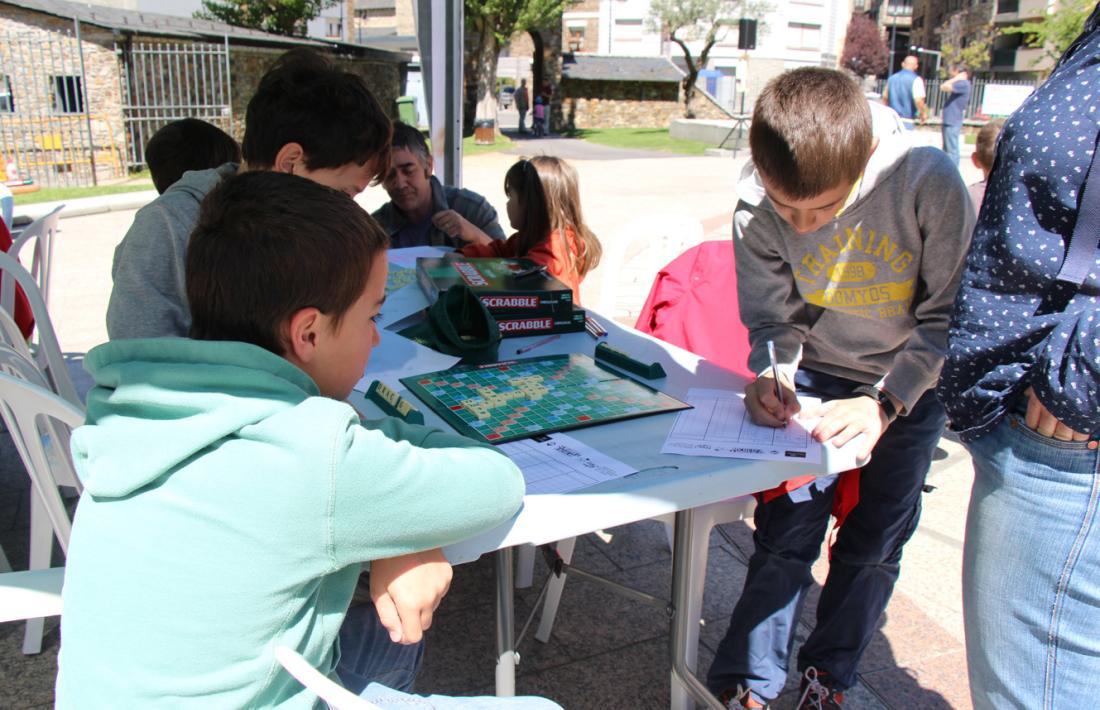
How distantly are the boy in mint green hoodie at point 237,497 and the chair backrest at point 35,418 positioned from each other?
2.30ft

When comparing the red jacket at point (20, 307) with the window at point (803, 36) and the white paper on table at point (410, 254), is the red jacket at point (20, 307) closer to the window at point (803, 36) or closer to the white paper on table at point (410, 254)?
the white paper on table at point (410, 254)

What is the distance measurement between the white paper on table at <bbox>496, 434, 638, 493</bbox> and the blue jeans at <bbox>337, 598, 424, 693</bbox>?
368 mm

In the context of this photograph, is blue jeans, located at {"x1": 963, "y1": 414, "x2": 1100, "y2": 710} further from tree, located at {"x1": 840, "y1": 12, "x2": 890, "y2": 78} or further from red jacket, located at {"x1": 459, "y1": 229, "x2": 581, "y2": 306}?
tree, located at {"x1": 840, "y1": 12, "x2": 890, "y2": 78}

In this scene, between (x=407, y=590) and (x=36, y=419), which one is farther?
(x=36, y=419)

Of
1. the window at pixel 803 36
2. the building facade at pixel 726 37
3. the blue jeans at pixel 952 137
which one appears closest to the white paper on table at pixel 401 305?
the blue jeans at pixel 952 137

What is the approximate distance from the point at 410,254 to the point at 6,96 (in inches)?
596

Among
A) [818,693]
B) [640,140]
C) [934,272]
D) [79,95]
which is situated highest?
[79,95]

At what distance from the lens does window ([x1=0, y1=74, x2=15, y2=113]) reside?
15188 millimetres

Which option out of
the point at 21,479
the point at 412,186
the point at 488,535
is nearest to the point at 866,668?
the point at 488,535

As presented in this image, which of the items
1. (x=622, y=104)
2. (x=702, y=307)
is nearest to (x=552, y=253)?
(x=702, y=307)

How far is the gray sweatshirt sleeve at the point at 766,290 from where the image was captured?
1.99m

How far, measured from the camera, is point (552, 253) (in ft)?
10.1

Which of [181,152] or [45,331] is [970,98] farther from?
[45,331]

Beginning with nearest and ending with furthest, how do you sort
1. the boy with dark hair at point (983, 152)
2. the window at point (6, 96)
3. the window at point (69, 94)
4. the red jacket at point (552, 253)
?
1. the red jacket at point (552, 253)
2. the boy with dark hair at point (983, 152)
3. the window at point (6, 96)
4. the window at point (69, 94)
